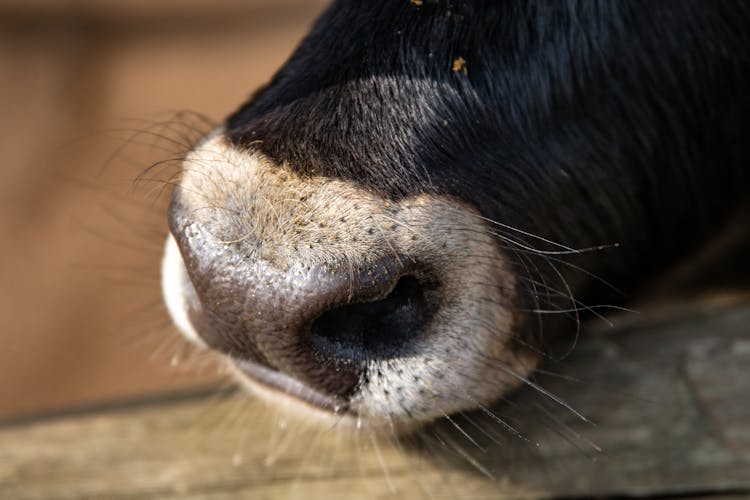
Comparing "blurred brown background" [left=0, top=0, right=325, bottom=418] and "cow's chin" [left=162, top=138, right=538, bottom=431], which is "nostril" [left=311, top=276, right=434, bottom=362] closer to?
"cow's chin" [left=162, top=138, right=538, bottom=431]

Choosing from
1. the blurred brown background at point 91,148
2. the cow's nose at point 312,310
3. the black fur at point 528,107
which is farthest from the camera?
the blurred brown background at point 91,148

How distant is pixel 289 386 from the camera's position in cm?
140

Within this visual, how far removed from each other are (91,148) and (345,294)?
3.81 meters

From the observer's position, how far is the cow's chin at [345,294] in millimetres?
1220

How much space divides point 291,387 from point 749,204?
1.23 meters

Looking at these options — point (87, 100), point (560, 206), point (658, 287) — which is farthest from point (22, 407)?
point (560, 206)

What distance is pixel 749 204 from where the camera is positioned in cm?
206

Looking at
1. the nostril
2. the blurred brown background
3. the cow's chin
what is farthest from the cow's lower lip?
the blurred brown background

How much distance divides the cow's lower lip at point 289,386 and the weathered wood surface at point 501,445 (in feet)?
0.44

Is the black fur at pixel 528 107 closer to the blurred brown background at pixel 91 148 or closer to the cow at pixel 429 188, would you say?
the cow at pixel 429 188

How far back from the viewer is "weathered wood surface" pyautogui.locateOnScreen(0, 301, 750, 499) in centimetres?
148

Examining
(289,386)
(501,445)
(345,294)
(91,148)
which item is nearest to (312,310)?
(345,294)

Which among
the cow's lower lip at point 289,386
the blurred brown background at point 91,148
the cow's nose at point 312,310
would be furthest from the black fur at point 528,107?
the blurred brown background at point 91,148

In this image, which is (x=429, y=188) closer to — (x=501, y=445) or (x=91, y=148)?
(x=501, y=445)
